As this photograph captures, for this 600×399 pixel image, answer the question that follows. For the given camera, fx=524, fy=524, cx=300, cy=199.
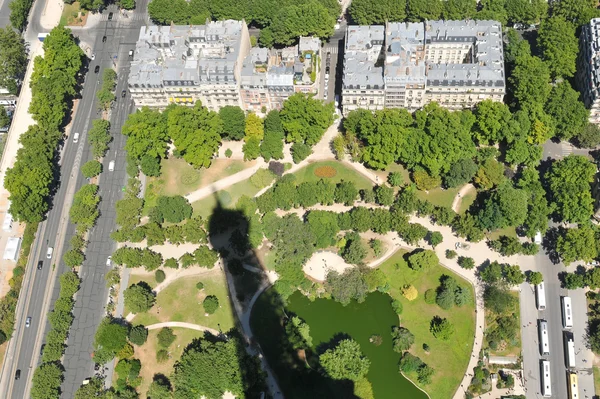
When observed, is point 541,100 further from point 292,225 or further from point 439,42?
point 292,225

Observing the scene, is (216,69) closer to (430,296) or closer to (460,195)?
(460,195)

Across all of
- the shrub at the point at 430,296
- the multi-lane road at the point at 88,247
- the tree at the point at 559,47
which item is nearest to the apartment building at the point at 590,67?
the tree at the point at 559,47

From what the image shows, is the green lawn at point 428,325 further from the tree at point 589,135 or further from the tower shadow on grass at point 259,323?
the tree at point 589,135

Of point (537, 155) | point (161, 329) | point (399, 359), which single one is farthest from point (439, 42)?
point (161, 329)

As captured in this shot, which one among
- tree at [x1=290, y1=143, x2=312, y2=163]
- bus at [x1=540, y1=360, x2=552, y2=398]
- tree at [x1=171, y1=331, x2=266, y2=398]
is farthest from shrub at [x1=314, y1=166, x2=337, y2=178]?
bus at [x1=540, y1=360, x2=552, y2=398]

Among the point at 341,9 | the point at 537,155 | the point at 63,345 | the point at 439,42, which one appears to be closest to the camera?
the point at 63,345

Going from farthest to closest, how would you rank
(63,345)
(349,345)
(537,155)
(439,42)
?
(439,42) → (537,155) → (63,345) → (349,345)
